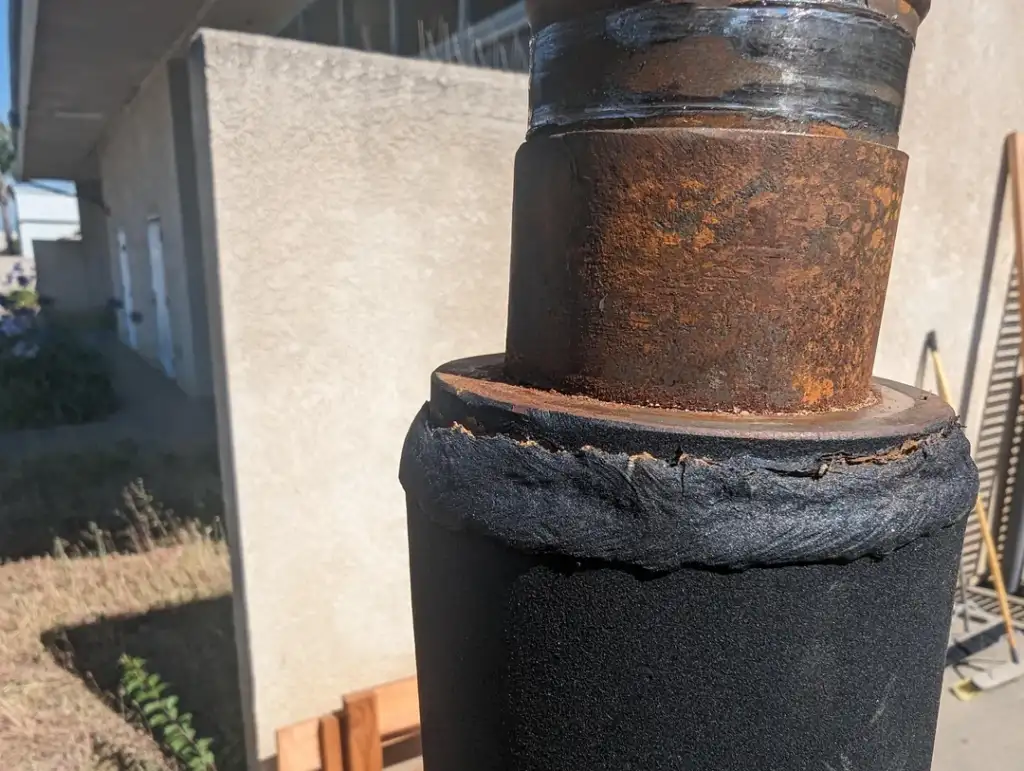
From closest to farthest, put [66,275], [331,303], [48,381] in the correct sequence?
1. [331,303]
2. [48,381]
3. [66,275]

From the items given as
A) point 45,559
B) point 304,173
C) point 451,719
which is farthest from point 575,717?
point 45,559

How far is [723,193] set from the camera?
81cm

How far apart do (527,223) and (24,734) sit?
10.3 feet

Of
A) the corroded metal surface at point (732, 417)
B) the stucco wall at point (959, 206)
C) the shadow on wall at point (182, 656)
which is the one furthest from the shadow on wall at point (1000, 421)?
the shadow on wall at point (182, 656)

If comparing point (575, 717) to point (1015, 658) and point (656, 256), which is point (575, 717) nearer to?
point (656, 256)

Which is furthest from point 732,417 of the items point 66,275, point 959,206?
point 66,275

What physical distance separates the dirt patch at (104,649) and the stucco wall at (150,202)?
3.78 m

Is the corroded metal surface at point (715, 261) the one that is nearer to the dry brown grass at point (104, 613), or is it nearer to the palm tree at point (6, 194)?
the dry brown grass at point (104, 613)

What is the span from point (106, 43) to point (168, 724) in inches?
236

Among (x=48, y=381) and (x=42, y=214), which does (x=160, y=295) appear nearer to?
(x=48, y=381)

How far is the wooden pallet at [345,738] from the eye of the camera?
229 centimetres

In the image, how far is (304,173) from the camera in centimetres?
218

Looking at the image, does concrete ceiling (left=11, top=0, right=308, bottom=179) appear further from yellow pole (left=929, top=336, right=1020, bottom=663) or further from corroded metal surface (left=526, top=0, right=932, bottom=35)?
corroded metal surface (left=526, top=0, right=932, bottom=35)

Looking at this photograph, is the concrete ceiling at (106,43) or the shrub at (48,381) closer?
the concrete ceiling at (106,43)
